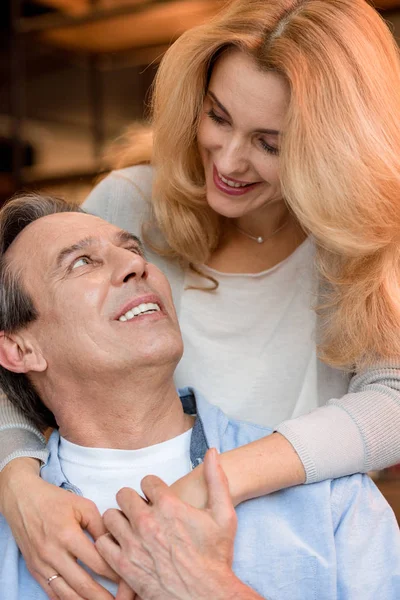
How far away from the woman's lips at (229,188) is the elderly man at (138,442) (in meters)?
0.24

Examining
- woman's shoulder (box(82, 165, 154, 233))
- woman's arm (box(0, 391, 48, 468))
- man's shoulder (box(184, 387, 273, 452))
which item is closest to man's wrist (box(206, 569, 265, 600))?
man's shoulder (box(184, 387, 273, 452))

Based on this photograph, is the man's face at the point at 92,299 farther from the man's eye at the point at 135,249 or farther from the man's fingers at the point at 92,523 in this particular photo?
the man's fingers at the point at 92,523

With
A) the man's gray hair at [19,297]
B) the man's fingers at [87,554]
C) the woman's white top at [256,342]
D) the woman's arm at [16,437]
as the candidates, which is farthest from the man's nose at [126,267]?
the man's fingers at [87,554]

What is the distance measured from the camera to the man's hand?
1.44 metres

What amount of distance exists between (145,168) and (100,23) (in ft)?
8.58

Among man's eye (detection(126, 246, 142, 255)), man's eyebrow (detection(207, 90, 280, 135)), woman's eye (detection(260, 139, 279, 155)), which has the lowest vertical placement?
man's eye (detection(126, 246, 142, 255))

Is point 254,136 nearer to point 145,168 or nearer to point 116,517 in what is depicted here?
point 145,168

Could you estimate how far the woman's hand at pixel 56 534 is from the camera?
152cm

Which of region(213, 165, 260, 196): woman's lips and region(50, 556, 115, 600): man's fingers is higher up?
region(213, 165, 260, 196): woman's lips

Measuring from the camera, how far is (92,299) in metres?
1.78

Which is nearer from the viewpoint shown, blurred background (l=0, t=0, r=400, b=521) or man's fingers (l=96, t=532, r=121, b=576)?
man's fingers (l=96, t=532, r=121, b=576)

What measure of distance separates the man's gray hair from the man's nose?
0.20m

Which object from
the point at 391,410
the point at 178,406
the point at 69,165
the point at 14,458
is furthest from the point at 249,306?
the point at 69,165

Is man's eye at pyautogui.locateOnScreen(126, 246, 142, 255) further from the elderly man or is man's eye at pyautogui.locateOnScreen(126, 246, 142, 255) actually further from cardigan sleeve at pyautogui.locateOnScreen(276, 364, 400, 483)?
cardigan sleeve at pyautogui.locateOnScreen(276, 364, 400, 483)
